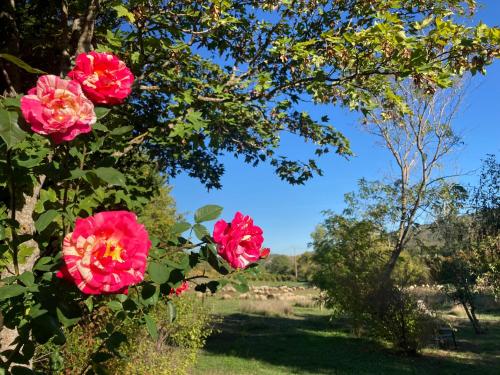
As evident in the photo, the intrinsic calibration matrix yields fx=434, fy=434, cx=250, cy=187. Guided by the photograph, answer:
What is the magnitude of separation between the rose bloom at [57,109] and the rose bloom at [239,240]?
20.5 inches

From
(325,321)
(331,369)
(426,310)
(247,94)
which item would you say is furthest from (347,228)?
(247,94)

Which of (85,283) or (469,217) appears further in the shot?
(469,217)

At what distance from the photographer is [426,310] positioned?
15.4 metres


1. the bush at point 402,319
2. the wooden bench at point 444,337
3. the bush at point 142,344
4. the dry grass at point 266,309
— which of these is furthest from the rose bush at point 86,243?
the dry grass at point 266,309

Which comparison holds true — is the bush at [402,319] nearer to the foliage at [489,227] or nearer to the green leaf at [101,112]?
the foliage at [489,227]

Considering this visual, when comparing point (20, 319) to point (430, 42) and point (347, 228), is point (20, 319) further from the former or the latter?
point (347, 228)

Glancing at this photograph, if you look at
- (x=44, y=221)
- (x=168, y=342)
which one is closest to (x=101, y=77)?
(x=44, y=221)

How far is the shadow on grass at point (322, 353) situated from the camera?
1254 cm

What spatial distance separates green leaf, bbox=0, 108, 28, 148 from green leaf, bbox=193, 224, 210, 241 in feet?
1.93

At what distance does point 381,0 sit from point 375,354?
42.9ft

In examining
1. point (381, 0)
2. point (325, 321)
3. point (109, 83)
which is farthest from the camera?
point (325, 321)

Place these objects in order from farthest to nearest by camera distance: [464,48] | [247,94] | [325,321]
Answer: [325,321], [247,94], [464,48]

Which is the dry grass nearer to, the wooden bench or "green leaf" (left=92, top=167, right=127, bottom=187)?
the wooden bench

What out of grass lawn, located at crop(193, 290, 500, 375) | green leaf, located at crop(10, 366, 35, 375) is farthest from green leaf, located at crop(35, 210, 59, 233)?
grass lawn, located at crop(193, 290, 500, 375)
